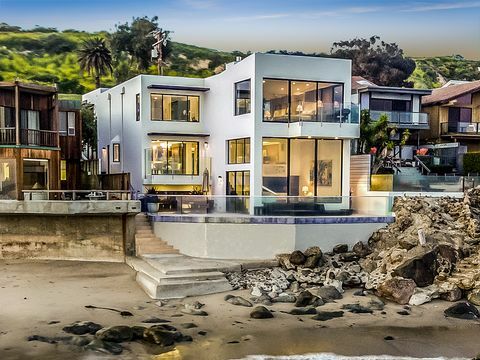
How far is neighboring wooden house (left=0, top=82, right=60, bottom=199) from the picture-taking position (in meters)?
25.2

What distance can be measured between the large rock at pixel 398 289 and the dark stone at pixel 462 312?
5.13ft

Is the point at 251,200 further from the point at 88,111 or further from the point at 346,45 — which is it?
the point at 346,45

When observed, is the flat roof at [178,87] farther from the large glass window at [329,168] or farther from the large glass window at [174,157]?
the large glass window at [329,168]

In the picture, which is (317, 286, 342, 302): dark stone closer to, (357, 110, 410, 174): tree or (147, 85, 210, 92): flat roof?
(357, 110, 410, 174): tree

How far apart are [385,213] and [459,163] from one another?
509 inches

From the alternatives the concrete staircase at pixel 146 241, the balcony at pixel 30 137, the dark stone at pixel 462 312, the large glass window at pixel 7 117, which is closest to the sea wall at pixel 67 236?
the concrete staircase at pixel 146 241

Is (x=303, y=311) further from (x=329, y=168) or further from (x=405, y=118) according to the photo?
(x=405, y=118)

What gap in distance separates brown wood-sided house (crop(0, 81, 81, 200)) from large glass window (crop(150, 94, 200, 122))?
559 centimetres

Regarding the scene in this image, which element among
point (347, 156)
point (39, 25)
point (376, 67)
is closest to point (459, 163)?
point (347, 156)

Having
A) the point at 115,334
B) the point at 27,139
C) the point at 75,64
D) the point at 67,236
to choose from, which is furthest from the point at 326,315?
the point at 75,64

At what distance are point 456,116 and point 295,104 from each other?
19.9 meters

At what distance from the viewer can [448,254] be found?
21938 millimetres

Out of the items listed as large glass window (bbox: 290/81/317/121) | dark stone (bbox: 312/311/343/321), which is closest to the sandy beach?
dark stone (bbox: 312/311/343/321)

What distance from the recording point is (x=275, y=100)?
87.7 ft
